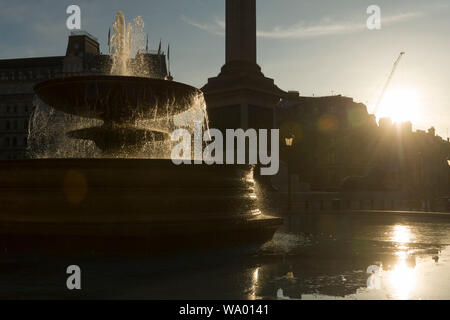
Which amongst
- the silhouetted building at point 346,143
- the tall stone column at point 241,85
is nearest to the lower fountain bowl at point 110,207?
the tall stone column at point 241,85

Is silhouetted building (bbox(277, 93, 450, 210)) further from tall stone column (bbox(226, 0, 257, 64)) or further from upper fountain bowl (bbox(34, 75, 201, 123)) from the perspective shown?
upper fountain bowl (bbox(34, 75, 201, 123))

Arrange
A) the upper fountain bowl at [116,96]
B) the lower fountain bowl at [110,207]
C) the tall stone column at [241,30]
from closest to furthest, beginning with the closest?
the lower fountain bowl at [110,207]
the upper fountain bowl at [116,96]
the tall stone column at [241,30]

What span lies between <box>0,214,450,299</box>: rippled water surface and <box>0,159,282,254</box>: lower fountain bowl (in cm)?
43

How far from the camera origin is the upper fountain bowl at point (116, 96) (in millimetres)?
8664

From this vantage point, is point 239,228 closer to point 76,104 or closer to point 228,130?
point 76,104

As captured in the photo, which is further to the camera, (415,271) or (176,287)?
(415,271)

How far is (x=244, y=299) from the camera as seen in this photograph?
4.00 metres

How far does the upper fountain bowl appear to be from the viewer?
866cm

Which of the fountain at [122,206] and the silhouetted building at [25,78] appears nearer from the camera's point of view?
the fountain at [122,206]

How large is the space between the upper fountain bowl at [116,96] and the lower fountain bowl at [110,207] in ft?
6.90

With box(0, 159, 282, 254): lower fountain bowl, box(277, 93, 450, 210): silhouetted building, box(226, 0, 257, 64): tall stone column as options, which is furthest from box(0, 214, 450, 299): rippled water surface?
box(277, 93, 450, 210): silhouetted building

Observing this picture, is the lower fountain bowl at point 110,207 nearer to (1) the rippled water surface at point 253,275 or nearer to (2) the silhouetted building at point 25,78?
(1) the rippled water surface at point 253,275

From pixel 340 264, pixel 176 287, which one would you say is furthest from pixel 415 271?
pixel 176 287
